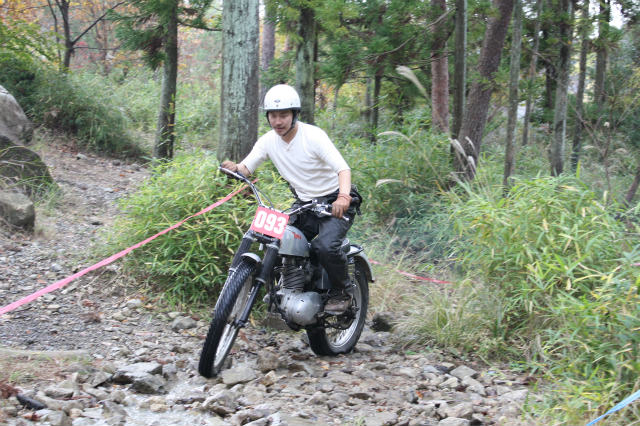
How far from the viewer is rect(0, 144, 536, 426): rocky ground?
3887 mm

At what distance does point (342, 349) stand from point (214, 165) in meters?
2.25

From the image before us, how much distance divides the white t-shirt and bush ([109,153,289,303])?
1083 millimetres

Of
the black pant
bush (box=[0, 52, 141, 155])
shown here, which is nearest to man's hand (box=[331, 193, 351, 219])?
the black pant

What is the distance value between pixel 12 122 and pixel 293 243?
6.24m

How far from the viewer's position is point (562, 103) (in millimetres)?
9352

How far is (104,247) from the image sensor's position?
6633 mm

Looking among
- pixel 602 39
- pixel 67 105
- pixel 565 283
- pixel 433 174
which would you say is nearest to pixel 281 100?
pixel 565 283

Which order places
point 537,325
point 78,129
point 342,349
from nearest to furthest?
point 537,325 → point 342,349 → point 78,129

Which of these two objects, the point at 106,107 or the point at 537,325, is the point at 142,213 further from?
the point at 106,107

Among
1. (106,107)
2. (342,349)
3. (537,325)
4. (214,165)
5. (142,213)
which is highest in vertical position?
(106,107)

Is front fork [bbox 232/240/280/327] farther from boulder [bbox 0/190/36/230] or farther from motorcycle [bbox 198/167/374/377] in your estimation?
boulder [bbox 0/190/36/230]

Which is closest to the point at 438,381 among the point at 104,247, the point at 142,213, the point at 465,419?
the point at 465,419

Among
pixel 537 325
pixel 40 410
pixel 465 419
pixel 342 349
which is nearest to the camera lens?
pixel 40 410

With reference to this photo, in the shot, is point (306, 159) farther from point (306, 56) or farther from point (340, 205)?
point (306, 56)
